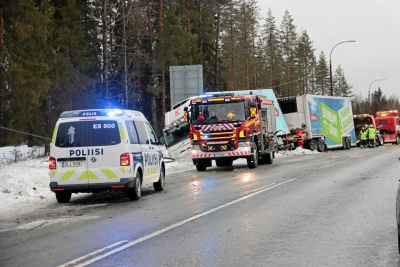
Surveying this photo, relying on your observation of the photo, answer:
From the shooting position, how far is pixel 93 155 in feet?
43.4

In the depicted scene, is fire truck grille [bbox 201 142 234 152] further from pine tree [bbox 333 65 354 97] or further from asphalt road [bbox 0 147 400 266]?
pine tree [bbox 333 65 354 97]

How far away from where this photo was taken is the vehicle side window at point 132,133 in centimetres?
1374

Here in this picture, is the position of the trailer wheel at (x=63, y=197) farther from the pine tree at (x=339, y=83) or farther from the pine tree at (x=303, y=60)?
the pine tree at (x=339, y=83)

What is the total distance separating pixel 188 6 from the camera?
191 ft

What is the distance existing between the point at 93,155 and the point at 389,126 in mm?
43930

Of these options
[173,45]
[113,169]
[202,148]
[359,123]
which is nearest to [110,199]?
[113,169]

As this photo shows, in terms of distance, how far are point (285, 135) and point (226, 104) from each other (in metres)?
13.5

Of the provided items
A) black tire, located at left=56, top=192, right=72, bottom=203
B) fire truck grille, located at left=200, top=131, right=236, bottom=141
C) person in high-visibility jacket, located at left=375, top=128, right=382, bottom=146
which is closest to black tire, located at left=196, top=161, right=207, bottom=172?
fire truck grille, located at left=200, top=131, right=236, bottom=141

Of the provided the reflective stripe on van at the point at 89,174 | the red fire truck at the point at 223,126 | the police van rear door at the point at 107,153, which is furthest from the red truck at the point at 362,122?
the reflective stripe on van at the point at 89,174

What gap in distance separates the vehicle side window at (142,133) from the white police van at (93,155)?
82cm

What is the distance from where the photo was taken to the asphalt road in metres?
7.06

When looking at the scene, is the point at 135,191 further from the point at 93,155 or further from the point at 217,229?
the point at 217,229

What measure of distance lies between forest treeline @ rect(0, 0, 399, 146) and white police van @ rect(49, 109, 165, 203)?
48.1 ft

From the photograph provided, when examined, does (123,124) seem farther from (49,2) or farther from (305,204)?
(49,2)
